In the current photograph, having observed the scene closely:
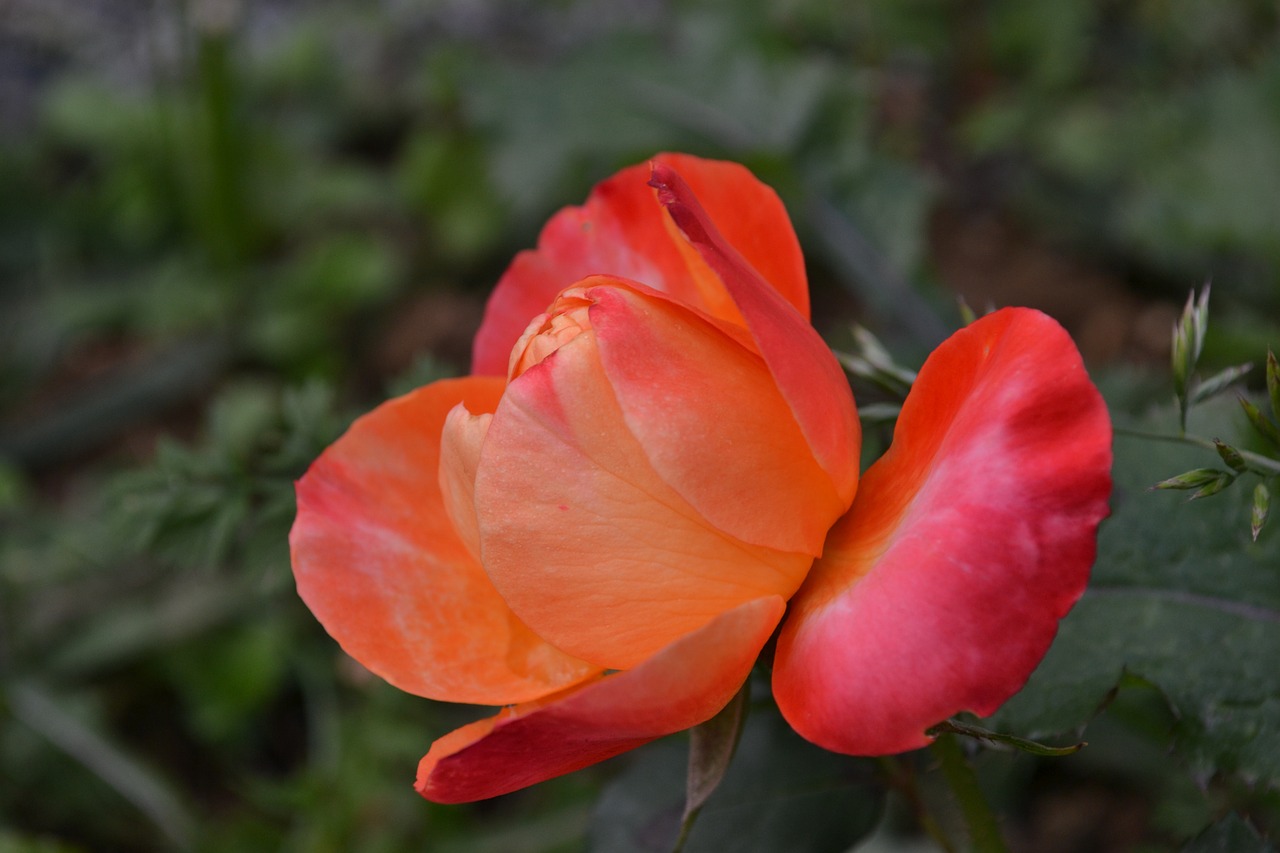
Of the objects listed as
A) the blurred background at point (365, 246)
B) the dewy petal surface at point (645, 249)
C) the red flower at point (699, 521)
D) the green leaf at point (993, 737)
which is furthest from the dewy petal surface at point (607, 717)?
the blurred background at point (365, 246)

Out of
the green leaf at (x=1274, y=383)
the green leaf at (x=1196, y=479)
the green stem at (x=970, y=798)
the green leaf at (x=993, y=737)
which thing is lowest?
the green stem at (x=970, y=798)

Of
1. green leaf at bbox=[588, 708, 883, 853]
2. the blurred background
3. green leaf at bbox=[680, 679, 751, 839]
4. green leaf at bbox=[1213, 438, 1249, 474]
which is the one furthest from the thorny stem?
the blurred background

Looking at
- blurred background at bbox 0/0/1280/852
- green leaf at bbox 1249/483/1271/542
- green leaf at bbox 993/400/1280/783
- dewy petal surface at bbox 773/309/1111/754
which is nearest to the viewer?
dewy petal surface at bbox 773/309/1111/754

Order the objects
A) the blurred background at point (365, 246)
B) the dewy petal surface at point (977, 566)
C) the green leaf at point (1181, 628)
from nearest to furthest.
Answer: the dewy petal surface at point (977, 566) < the green leaf at point (1181, 628) < the blurred background at point (365, 246)

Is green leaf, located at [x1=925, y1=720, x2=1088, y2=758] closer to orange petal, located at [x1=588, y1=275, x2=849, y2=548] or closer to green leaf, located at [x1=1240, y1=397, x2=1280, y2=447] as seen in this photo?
orange petal, located at [x1=588, y1=275, x2=849, y2=548]

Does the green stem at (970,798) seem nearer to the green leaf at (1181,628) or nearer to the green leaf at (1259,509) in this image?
the green leaf at (1181,628)

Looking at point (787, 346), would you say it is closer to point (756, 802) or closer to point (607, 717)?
point (607, 717)

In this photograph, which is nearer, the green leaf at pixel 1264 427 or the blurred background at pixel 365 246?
the green leaf at pixel 1264 427

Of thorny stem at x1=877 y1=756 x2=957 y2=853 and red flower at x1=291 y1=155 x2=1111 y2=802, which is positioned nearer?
red flower at x1=291 y1=155 x2=1111 y2=802
